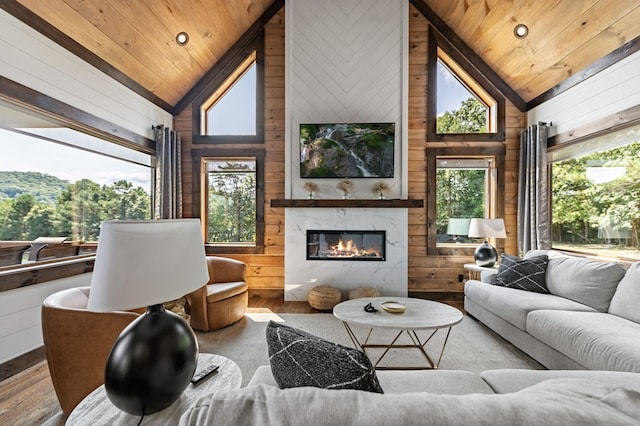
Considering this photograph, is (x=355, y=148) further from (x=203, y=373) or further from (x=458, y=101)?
(x=203, y=373)

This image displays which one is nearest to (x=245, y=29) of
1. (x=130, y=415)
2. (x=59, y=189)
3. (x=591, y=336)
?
(x=59, y=189)

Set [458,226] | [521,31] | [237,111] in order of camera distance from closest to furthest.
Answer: [521,31] → [458,226] → [237,111]

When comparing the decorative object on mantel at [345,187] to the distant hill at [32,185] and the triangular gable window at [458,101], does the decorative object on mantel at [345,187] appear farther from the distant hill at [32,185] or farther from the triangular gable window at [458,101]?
the distant hill at [32,185]

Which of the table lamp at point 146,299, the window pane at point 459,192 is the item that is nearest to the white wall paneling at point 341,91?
the window pane at point 459,192

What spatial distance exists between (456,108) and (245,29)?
351cm

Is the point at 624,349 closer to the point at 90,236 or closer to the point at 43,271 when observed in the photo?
the point at 43,271

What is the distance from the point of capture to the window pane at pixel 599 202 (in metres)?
3.03

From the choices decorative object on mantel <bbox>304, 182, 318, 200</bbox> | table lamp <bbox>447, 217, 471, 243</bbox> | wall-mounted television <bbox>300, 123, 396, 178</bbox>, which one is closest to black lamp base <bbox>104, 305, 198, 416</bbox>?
decorative object on mantel <bbox>304, 182, 318, 200</bbox>

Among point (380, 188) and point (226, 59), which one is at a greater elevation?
point (226, 59)

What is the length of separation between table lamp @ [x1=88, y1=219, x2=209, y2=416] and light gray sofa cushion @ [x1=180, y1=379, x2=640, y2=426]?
0.38m

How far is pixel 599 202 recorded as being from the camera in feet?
11.0

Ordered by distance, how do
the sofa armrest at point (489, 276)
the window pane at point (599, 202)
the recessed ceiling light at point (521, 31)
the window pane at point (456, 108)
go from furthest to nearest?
the window pane at point (456, 108), the recessed ceiling light at point (521, 31), the sofa armrest at point (489, 276), the window pane at point (599, 202)

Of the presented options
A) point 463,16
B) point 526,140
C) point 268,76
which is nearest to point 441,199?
point 526,140

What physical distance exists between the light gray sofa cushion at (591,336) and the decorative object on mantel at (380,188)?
7.61 feet
